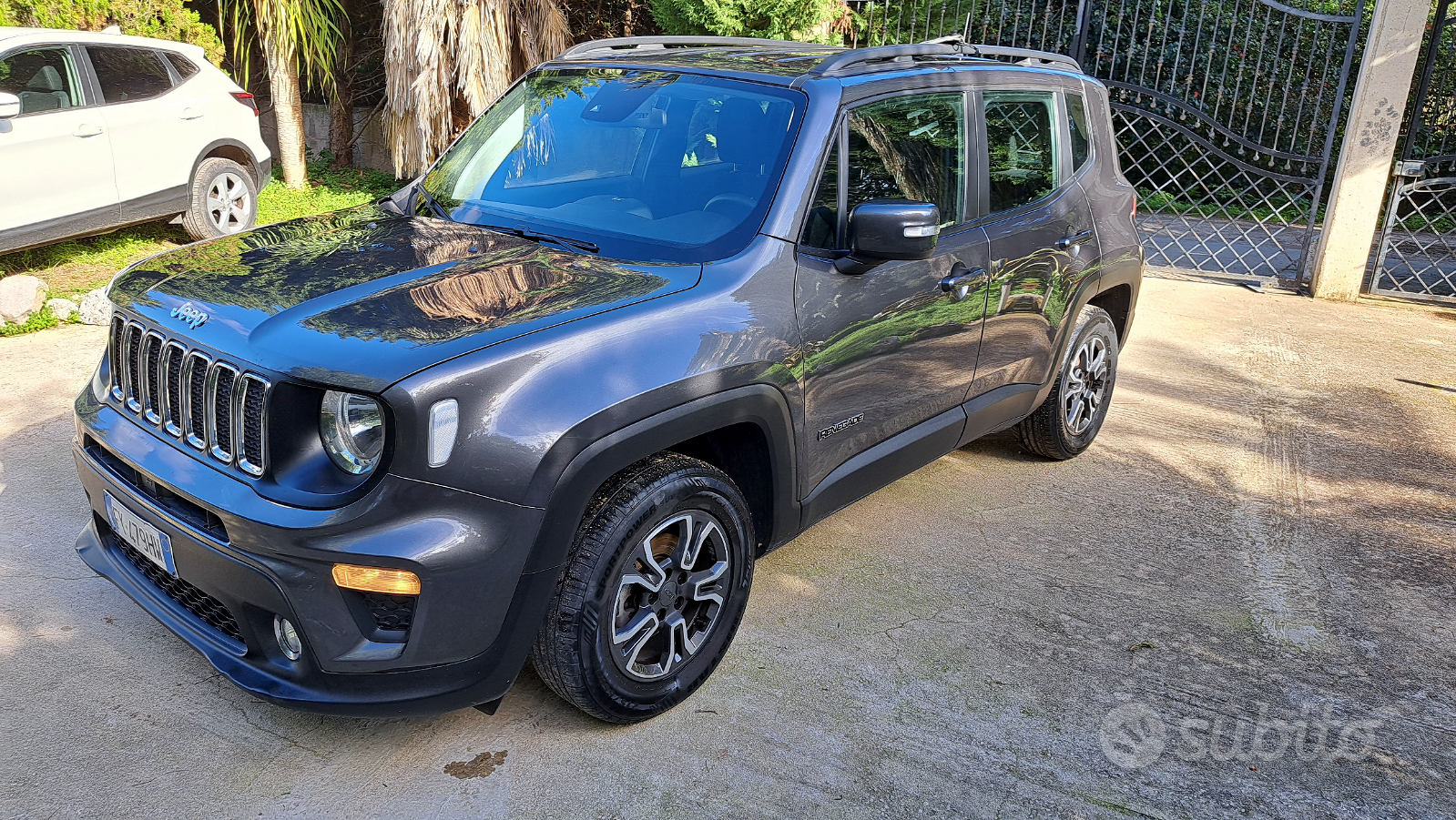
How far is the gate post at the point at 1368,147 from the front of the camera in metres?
8.34

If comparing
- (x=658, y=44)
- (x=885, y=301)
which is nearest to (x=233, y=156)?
(x=658, y=44)

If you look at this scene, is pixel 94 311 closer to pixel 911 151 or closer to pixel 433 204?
pixel 433 204

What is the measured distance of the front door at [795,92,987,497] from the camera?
11.0 ft

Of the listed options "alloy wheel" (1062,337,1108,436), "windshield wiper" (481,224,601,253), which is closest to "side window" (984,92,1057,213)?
"alloy wheel" (1062,337,1108,436)

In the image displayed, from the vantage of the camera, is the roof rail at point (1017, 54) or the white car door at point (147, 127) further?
the white car door at point (147, 127)

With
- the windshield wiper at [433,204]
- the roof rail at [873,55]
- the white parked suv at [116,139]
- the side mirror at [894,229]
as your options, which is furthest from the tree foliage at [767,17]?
the side mirror at [894,229]

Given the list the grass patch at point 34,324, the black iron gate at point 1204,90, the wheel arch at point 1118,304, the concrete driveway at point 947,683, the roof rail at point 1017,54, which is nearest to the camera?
the concrete driveway at point 947,683

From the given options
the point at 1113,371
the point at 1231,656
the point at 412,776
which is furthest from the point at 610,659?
the point at 1113,371

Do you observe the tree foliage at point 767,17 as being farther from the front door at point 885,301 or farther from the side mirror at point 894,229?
the side mirror at point 894,229

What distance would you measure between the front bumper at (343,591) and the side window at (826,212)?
1.33 meters

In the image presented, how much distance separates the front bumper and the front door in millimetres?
1142

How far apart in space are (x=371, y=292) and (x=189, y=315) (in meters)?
0.47

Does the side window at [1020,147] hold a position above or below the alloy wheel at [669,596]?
above

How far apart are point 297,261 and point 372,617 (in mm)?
1199
